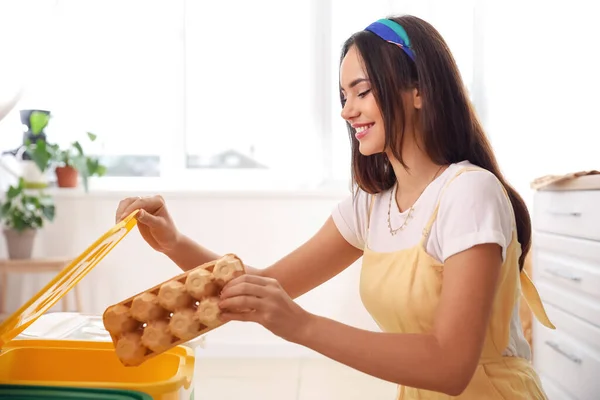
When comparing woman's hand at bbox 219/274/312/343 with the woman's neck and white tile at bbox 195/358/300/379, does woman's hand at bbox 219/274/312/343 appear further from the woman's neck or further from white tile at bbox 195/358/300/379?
white tile at bbox 195/358/300/379

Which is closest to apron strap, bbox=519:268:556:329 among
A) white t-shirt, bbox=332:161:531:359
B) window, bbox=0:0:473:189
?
white t-shirt, bbox=332:161:531:359

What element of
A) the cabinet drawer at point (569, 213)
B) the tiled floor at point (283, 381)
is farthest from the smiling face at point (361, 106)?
the tiled floor at point (283, 381)

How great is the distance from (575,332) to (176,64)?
226 centimetres

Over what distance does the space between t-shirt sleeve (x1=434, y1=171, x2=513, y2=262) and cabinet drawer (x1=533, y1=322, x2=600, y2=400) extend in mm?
1021

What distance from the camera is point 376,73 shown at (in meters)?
1.12

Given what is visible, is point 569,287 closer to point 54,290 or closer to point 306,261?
point 306,261

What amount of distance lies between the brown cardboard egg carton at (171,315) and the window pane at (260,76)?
2.54 metres

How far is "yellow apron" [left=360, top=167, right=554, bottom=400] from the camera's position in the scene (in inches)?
41.6

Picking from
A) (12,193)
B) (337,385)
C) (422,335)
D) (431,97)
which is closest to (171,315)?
(422,335)

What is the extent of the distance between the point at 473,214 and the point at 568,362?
4.08 ft

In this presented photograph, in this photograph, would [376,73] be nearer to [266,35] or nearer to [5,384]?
[5,384]

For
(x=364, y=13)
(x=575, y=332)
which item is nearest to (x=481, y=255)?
(x=575, y=332)

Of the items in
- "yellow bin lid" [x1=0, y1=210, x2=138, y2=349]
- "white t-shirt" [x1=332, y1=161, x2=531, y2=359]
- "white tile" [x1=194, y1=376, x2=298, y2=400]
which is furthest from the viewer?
"white tile" [x1=194, y1=376, x2=298, y2=400]

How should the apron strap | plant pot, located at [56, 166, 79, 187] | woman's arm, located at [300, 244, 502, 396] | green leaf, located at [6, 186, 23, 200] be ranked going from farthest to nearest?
plant pot, located at [56, 166, 79, 187] → green leaf, located at [6, 186, 23, 200] → the apron strap → woman's arm, located at [300, 244, 502, 396]
